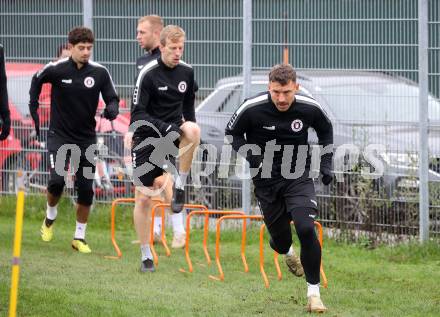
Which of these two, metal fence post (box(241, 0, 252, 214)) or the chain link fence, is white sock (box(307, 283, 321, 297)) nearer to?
the chain link fence

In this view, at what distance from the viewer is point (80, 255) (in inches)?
454

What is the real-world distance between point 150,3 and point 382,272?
17.2ft

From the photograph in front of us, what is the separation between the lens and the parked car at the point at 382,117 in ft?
39.5

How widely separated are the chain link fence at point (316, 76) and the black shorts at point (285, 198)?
360 centimetres

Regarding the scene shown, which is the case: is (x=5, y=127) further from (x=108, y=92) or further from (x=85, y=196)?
(x=85, y=196)

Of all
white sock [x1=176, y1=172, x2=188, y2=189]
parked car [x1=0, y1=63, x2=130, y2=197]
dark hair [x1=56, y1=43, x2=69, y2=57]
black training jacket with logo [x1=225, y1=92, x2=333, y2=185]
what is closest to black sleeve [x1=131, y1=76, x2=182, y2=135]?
white sock [x1=176, y1=172, x2=188, y2=189]

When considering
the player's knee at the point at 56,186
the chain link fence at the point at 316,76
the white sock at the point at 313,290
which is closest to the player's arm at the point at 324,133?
the white sock at the point at 313,290

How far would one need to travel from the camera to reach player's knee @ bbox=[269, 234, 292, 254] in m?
9.05

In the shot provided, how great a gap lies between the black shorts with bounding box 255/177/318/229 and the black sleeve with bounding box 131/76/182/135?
170cm

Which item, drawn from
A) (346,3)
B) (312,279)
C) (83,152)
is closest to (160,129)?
(83,152)

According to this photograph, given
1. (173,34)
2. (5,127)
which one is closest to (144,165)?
(173,34)

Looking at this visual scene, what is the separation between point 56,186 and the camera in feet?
39.1

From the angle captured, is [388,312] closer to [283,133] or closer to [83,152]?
[283,133]

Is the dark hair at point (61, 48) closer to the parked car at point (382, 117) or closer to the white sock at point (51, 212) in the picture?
the white sock at point (51, 212)
